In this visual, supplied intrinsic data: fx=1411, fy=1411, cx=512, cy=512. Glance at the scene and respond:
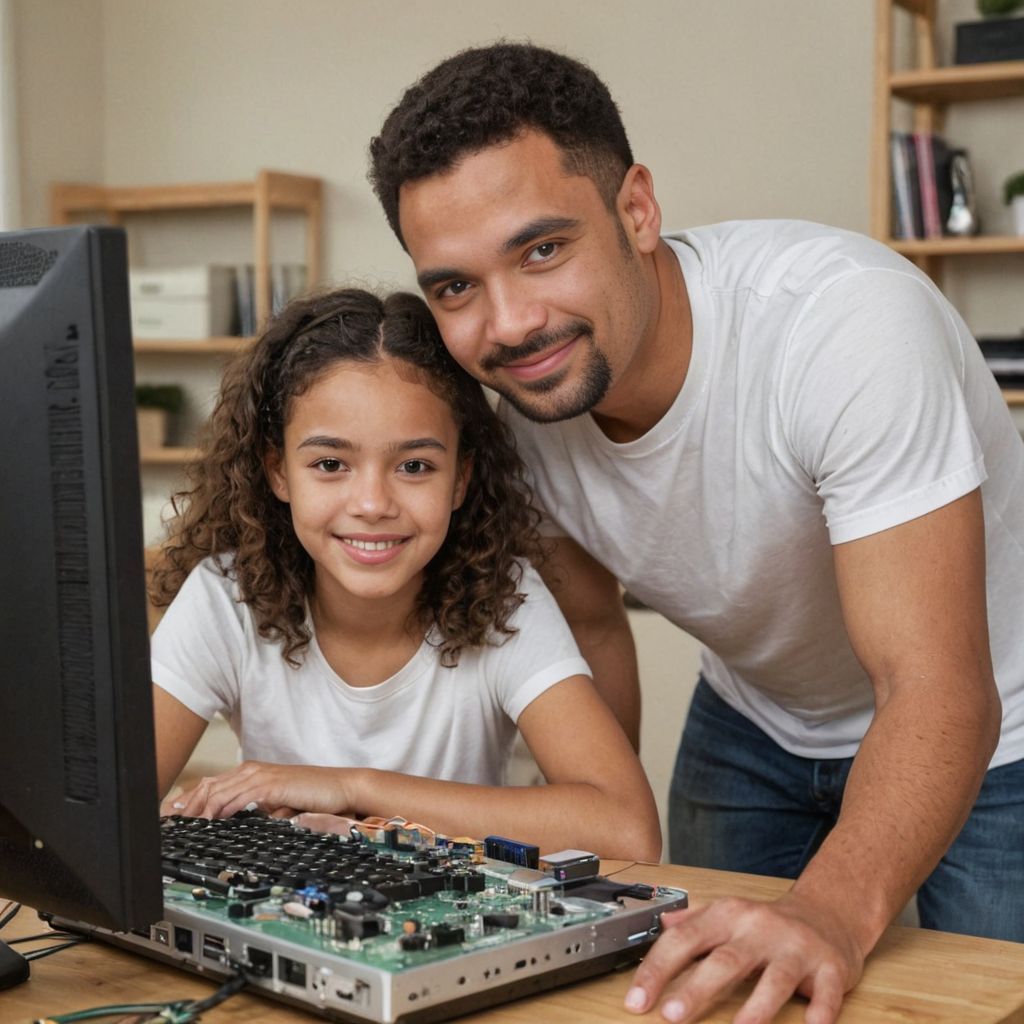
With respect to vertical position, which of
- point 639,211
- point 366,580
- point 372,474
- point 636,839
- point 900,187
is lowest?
point 636,839

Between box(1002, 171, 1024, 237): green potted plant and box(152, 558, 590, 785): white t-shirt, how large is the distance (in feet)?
7.98

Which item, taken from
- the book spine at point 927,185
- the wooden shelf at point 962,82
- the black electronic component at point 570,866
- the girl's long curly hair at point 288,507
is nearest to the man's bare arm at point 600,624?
the girl's long curly hair at point 288,507

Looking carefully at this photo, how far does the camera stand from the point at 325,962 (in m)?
0.76

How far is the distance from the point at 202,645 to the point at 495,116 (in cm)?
63

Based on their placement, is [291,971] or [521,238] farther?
[521,238]

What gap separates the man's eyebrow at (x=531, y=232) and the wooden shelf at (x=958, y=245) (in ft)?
7.73

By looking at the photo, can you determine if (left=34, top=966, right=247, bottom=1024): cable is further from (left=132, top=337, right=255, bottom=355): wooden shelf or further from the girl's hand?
(left=132, top=337, right=255, bottom=355): wooden shelf

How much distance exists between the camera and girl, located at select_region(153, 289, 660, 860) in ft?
4.80

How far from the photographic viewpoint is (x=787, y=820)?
5.90 feet

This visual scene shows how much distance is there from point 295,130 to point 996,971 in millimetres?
4384

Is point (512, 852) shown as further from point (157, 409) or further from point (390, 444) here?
point (157, 409)

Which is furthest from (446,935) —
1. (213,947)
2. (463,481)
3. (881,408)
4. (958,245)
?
(958,245)

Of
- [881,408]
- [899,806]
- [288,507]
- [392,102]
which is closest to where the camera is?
[899,806]

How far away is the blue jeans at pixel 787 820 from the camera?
1.54 metres
